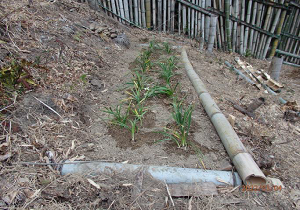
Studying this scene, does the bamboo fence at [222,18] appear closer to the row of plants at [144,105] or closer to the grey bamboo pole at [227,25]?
the grey bamboo pole at [227,25]

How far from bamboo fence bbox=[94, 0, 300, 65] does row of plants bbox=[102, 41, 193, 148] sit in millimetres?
1474

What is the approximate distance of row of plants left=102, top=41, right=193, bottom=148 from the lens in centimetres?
197

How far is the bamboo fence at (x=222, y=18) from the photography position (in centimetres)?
496

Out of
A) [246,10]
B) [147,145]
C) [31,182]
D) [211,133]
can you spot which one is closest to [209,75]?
[211,133]

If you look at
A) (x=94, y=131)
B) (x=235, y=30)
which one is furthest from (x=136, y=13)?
(x=94, y=131)

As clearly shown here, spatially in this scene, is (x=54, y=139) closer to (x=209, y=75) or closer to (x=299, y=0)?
(x=209, y=75)

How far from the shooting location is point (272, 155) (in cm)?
203

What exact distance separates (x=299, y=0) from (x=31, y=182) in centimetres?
686

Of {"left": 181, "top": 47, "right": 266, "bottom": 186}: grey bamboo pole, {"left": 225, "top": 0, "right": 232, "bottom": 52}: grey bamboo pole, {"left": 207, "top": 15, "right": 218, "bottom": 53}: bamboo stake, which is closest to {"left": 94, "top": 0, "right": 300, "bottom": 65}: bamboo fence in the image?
{"left": 225, "top": 0, "right": 232, "bottom": 52}: grey bamboo pole

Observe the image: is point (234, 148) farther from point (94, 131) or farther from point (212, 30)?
point (212, 30)

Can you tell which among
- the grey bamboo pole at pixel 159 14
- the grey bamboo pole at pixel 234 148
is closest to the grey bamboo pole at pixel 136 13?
the grey bamboo pole at pixel 159 14

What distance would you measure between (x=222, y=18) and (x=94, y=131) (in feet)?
14.2

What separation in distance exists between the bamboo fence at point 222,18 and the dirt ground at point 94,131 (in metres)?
1.69

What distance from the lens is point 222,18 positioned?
5031mm
